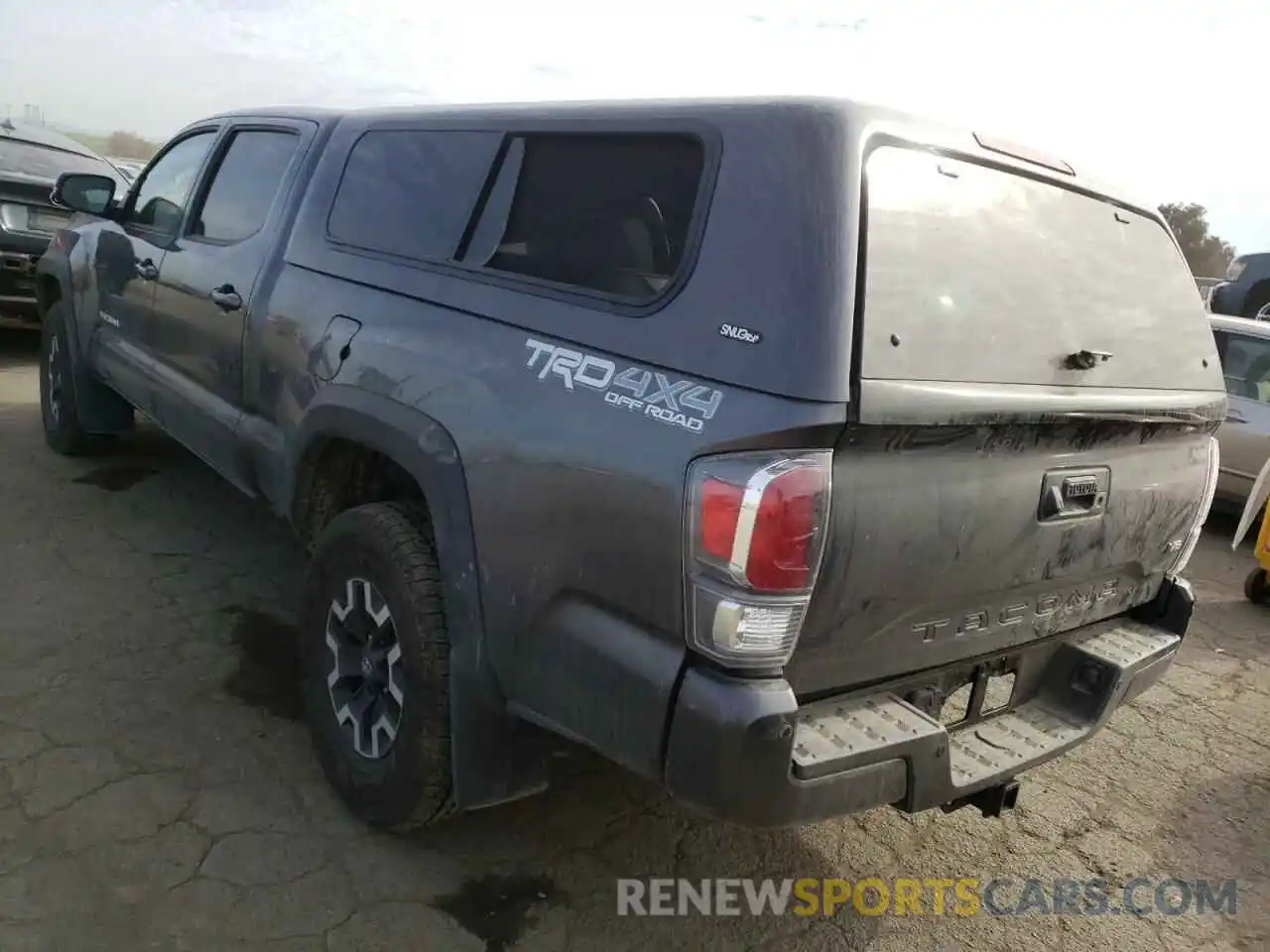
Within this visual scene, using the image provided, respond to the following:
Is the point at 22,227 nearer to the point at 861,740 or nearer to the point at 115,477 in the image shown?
the point at 115,477

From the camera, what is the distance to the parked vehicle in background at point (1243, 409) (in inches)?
271

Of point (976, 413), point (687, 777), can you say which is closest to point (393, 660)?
point (687, 777)

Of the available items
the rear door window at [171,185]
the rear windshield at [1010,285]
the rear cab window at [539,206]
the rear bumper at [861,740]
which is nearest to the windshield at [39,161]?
the rear door window at [171,185]

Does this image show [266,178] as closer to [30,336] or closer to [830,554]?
[830,554]

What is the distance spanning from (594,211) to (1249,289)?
1122cm

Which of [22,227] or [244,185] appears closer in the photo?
[244,185]

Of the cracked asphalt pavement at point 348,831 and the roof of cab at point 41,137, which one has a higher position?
the roof of cab at point 41,137

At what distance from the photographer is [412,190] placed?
9.58 ft

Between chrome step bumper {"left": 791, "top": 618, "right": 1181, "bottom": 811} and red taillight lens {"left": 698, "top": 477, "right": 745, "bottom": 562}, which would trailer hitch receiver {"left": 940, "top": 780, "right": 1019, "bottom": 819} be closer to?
chrome step bumper {"left": 791, "top": 618, "right": 1181, "bottom": 811}

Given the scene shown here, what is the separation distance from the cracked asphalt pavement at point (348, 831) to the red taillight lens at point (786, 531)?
931 millimetres

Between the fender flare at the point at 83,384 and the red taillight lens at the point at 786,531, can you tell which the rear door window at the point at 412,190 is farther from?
the fender flare at the point at 83,384

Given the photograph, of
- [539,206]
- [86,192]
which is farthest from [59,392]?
[539,206]

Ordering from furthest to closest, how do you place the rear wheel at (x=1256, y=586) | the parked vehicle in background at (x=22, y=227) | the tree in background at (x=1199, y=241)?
the tree in background at (x=1199, y=241)
the parked vehicle in background at (x=22, y=227)
the rear wheel at (x=1256, y=586)

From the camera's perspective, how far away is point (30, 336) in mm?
9328
